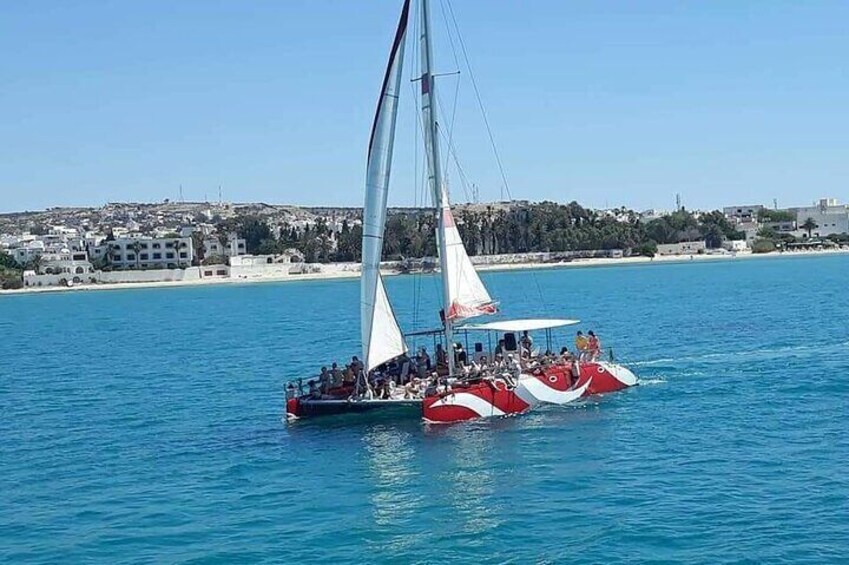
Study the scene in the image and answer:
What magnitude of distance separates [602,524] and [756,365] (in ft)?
93.8

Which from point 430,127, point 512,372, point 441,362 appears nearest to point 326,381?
point 441,362

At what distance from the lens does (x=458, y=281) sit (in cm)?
4034

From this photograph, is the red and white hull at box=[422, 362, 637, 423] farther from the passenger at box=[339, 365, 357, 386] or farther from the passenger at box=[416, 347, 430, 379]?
the passenger at box=[339, 365, 357, 386]

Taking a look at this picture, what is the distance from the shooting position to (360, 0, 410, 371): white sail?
1500 inches

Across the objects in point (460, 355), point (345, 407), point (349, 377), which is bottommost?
point (345, 407)

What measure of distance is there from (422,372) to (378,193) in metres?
6.57

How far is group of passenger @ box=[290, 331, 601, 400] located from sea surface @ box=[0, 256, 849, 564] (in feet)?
3.83

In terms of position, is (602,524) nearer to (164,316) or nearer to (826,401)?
(826,401)

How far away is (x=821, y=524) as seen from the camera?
24.6 meters

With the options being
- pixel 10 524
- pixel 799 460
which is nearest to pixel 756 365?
pixel 799 460

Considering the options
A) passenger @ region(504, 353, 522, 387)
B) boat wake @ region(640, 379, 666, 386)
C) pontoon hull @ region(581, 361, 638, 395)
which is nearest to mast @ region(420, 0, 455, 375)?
passenger @ region(504, 353, 522, 387)

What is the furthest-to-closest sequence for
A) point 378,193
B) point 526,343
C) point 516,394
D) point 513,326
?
point 526,343 < point 513,326 < point 516,394 < point 378,193

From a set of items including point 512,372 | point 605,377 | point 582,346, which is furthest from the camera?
point 582,346

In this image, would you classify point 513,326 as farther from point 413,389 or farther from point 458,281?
point 413,389
